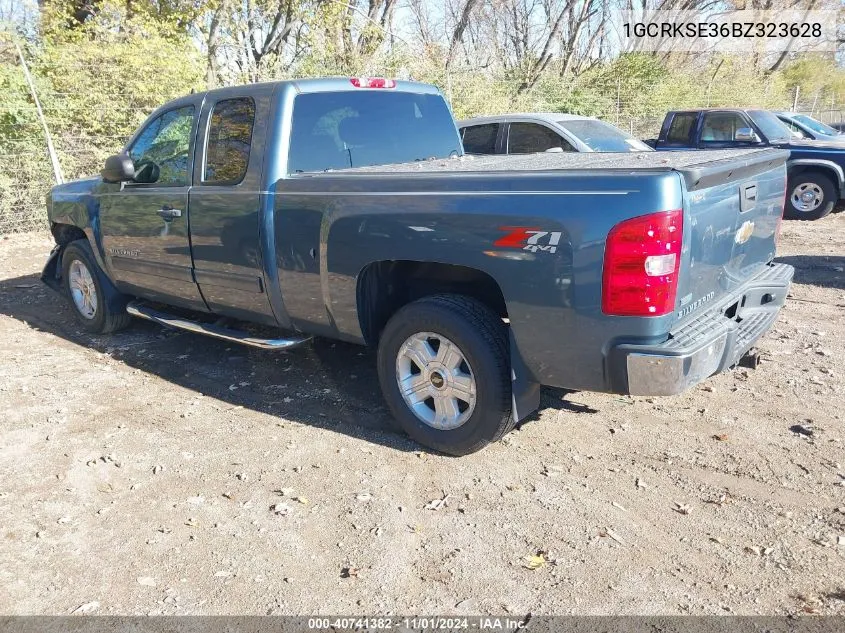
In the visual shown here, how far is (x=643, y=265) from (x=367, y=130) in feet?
8.29

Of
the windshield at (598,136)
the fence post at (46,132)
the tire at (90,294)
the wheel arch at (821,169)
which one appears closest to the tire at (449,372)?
the tire at (90,294)

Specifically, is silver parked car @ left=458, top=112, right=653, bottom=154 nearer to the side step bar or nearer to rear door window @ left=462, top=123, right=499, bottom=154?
rear door window @ left=462, top=123, right=499, bottom=154

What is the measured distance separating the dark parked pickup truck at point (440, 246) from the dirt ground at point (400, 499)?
0.47 m

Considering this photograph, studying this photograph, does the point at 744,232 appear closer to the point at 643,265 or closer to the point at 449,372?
the point at 643,265

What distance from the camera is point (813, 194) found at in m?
10.5

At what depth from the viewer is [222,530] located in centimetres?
328

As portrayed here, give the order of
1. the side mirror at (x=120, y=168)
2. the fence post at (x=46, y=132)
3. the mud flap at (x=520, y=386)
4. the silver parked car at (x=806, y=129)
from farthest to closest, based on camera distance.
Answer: the silver parked car at (x=806, y=129) < the fence post at (x=46, y=132) < the side mirror at (x=120, y=168) < the mud flap at (x=520, y=386)

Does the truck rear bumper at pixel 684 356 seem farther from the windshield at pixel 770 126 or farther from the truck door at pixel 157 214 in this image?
the windshield at pixel 770 126

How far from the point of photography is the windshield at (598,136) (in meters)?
9.77

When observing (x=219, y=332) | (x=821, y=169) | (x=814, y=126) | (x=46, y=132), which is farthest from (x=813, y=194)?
(x=46, y=132)

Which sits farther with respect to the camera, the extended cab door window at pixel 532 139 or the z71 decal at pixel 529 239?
the extended cab door window at pixel 532 139

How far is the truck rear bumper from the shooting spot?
9.87 feet

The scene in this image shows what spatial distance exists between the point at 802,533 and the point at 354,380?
298cm

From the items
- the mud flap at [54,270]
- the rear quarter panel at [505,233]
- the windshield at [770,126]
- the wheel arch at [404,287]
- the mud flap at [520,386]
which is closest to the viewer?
the rear quarter panel at [505,233]
